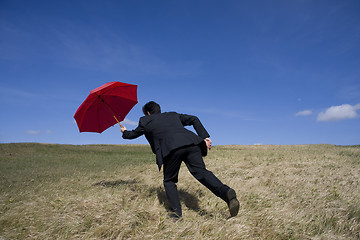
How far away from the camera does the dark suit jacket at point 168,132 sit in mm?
4617

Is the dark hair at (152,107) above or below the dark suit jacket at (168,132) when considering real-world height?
above

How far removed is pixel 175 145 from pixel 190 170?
1.95 feet

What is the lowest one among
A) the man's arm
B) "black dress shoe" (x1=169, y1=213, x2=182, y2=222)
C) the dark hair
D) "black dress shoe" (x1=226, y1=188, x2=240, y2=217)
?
"black dress shoe" (x1=169, y1=213, x2=182, y2=222)

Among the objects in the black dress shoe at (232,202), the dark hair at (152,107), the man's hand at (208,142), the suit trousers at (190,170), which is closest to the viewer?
the black dress shoe at (232,202)

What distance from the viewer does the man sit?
14.9 feet

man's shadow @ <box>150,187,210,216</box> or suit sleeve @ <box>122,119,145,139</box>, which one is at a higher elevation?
suit sleeve @ <box>122,119,145,139</box>

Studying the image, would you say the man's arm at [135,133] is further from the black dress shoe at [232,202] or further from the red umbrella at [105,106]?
the black dress shoe at [232,202]

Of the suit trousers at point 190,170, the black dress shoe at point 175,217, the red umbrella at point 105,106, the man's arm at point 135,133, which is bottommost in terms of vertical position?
the black dress shoe at point 175,217

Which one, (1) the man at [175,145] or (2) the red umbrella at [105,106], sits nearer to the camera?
(1) the man at [175,145]

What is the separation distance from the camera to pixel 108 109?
6.89 metres

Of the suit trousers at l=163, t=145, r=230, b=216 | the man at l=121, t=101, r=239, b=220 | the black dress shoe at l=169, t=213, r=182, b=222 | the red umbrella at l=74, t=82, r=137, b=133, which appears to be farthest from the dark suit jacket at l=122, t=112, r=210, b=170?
the red umbrella at l=74, t=82, r=137, b=133

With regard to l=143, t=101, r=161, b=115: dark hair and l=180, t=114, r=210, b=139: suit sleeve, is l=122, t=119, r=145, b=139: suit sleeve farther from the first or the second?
l=180, t=114, r=210, b=139: suit sleeve

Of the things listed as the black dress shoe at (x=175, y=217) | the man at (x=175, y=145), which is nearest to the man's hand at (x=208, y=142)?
the man at (x=175, y=145)

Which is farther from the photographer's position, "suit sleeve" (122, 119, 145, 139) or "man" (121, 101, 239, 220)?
"suit sleeve" (122, 119, 145, 139)
